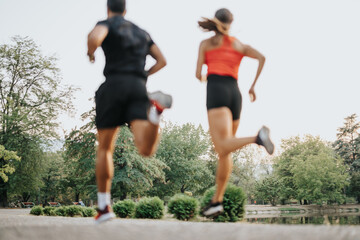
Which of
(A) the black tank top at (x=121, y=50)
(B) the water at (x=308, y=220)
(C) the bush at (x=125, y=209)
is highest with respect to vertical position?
(A) the black tank top at (x=121, y=50)

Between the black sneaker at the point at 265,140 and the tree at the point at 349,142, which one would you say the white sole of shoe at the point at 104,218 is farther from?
the tree at the point at 349,142

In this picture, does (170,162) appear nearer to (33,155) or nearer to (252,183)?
(33,155)

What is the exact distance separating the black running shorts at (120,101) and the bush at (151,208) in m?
10.3

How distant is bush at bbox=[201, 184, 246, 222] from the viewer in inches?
A: 417

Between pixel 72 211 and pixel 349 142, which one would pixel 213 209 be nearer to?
pixel 72 211

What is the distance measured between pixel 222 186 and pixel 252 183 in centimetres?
5794

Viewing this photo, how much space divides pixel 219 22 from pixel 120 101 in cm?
168

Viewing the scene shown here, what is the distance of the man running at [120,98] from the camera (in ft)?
11.0

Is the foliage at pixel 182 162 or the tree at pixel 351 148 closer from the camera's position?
the foliage at pixel 182 162

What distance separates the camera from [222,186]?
4.04 metres

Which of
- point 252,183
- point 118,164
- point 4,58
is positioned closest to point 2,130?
point 4,58

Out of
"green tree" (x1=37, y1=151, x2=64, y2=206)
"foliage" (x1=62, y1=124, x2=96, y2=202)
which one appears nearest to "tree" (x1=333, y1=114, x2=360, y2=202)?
"foliage" (x1=62, y1=124, x2=96, y2=202)

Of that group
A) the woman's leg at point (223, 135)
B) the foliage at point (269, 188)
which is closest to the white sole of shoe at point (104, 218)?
the woman's leg at point (223, 135)

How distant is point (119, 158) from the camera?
28.0 m
